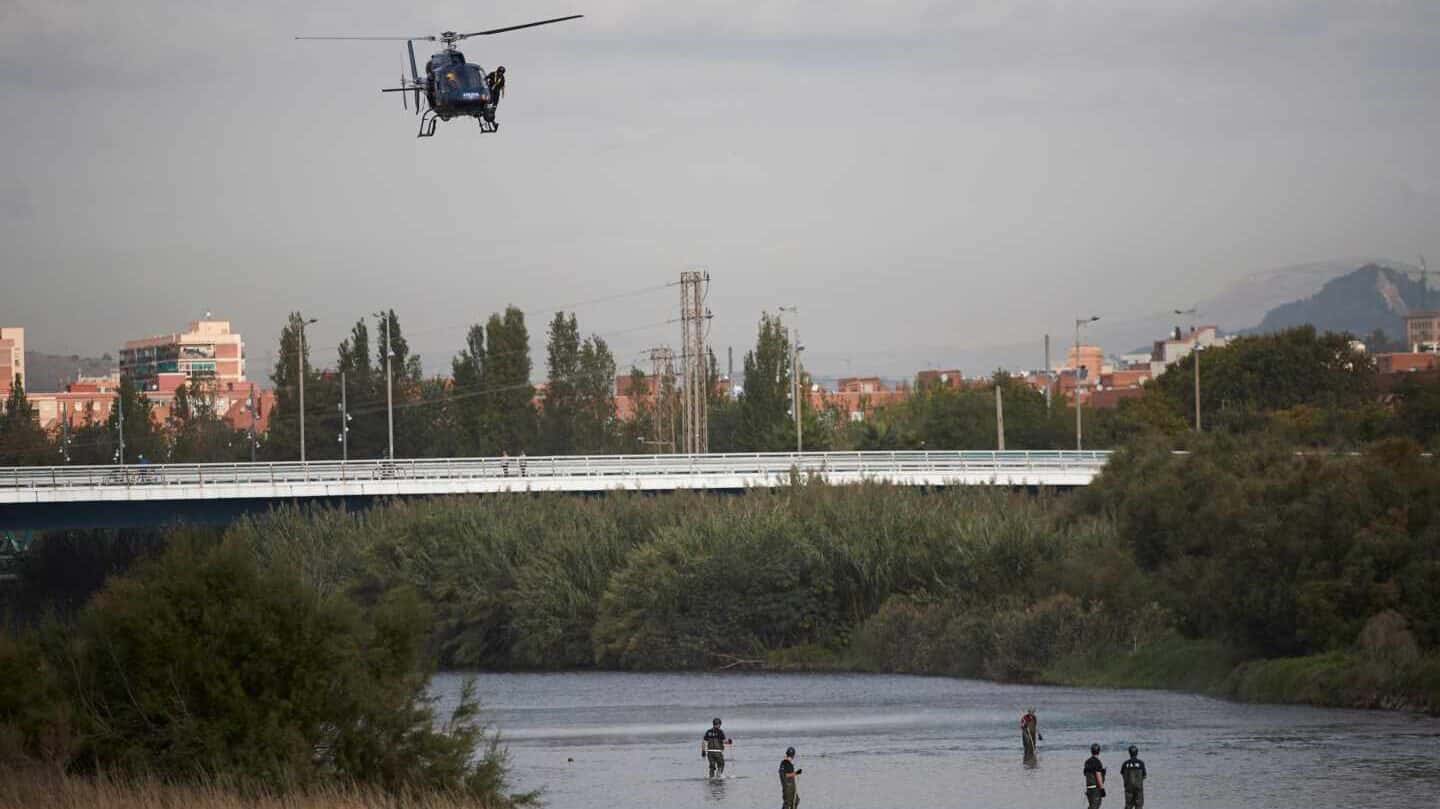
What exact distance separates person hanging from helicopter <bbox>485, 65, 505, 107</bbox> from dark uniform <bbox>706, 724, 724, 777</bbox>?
13.0 m

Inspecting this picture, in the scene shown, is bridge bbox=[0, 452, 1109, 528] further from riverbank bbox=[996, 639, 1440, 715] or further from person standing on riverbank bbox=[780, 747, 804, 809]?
person standing on riverbank bbox=[780, 747, 804, 809]

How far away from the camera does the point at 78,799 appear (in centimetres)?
2659

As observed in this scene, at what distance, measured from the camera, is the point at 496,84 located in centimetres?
3994

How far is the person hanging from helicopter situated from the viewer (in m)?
39.7

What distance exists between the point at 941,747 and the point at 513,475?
132 feet

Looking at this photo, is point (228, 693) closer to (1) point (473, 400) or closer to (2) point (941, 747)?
(2) point (941, 747)

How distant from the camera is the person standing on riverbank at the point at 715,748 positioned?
3981 cm

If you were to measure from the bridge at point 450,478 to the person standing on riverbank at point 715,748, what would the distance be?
3853 cm

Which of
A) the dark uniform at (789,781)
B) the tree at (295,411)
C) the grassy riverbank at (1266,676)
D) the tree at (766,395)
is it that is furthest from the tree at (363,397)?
the dark uniform at (789,781)

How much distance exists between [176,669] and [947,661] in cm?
4103

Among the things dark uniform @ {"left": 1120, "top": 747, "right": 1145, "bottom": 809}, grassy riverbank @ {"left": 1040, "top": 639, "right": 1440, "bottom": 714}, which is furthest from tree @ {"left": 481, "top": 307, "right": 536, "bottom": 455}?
dark uniform @ {"left": 1120, "top": 747, "right": 1145, "bottom": 809}

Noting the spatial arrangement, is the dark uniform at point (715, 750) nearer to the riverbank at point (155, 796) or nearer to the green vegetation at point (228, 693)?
the green vegetation at point (228, 693)

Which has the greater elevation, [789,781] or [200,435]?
[200,435]

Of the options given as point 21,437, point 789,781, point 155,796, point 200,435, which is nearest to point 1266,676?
point 789,781
